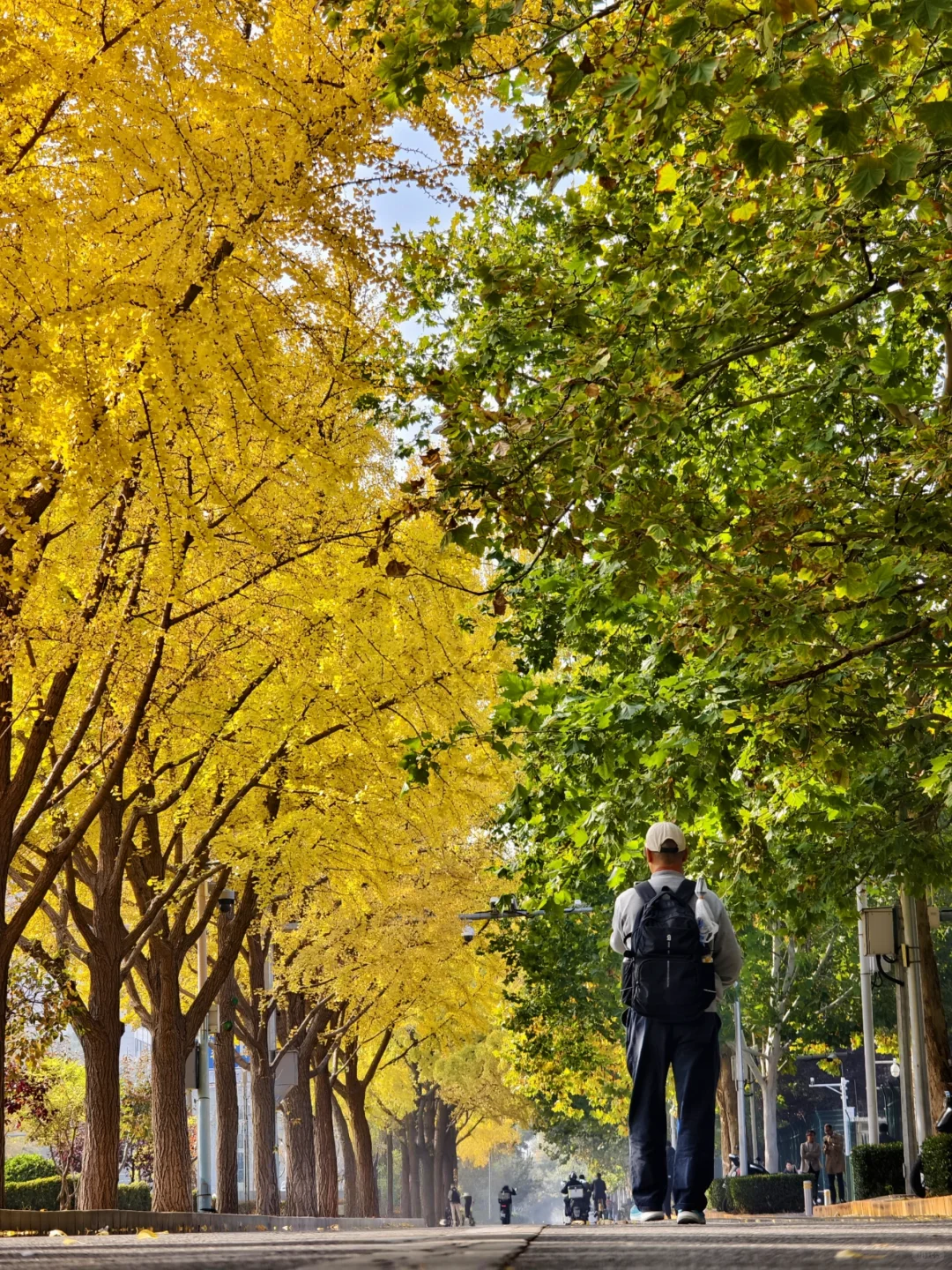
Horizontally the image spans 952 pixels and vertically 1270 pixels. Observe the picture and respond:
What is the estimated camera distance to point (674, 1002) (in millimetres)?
6887

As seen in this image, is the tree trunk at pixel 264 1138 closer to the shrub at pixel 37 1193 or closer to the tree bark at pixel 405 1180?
the shrub at pixel 37 1193

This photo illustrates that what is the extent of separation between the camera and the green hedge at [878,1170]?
20.5 m

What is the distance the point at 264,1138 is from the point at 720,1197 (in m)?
12.1

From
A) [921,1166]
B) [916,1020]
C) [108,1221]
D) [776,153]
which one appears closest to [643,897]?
[776,153]

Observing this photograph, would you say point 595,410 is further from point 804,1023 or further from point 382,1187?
point 382,1187

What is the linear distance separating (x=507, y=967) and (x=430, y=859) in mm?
6156

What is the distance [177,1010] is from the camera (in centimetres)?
2031

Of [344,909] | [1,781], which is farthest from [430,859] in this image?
[1,781]

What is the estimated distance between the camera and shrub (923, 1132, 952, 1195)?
1519cm

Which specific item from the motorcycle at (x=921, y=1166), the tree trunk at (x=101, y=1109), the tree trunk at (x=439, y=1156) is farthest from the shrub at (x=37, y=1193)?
the motorcycle at (x=921, y=1166)

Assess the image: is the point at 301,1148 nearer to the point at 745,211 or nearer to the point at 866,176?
the point at 745,211

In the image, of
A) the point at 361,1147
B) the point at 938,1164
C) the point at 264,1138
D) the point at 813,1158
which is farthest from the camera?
the point at 361,1147

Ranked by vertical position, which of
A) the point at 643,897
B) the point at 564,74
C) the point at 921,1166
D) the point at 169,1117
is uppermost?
the point at 564,74

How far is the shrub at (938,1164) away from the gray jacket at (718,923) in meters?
9.38
